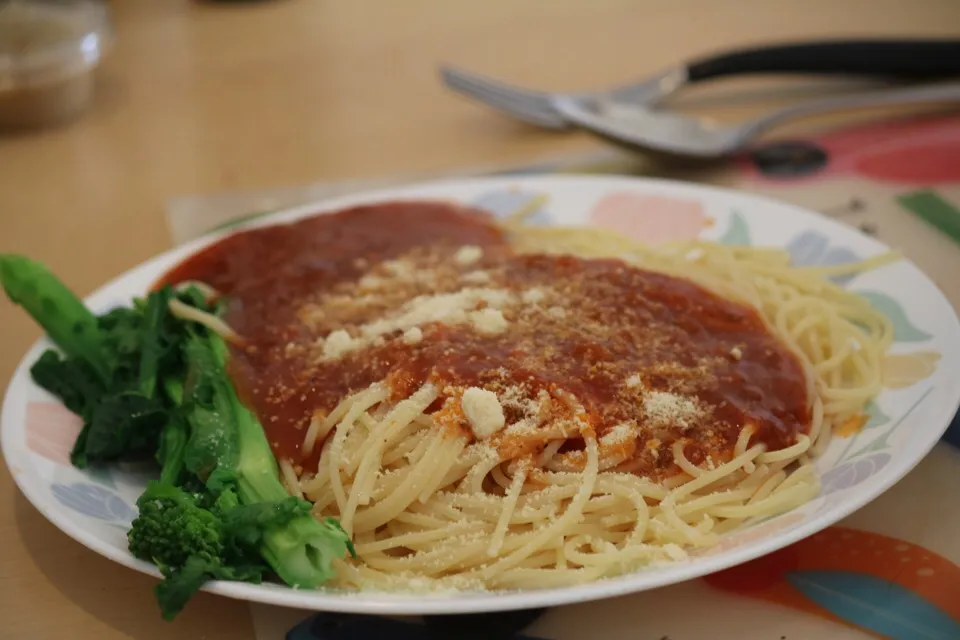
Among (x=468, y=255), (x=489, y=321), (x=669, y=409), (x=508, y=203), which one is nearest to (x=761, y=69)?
(x=508, y=203)

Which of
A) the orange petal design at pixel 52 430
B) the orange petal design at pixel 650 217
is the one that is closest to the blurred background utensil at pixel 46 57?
the orange petal design at pixel 52 430

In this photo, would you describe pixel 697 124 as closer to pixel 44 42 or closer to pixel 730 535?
pixel 730 535

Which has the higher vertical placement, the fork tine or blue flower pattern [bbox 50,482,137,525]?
the fork tine

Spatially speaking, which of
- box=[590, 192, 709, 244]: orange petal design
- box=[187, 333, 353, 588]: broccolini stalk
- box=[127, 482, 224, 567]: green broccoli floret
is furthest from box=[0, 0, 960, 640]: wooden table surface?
box=[590, 192, 709, 244]: orange petal design

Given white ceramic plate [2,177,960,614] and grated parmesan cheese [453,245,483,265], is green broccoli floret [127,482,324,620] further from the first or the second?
grated parmesan cheese [453,245,483,265]

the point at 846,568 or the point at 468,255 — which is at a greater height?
the point at 468,255

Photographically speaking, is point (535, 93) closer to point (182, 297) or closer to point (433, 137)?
point (433, 137)
